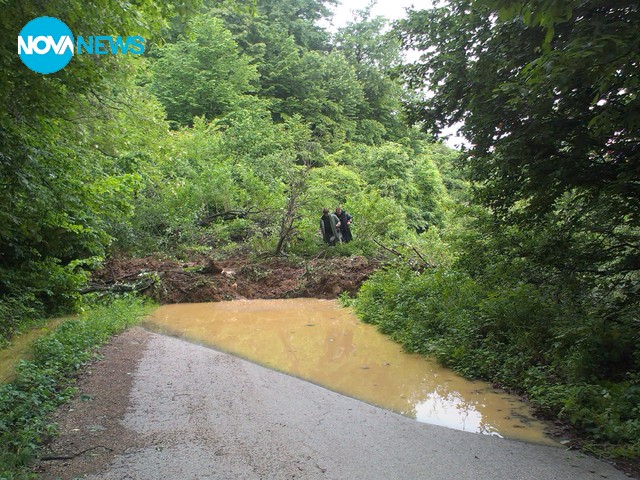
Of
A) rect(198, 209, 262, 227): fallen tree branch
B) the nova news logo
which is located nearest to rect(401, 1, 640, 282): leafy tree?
the nova news logo

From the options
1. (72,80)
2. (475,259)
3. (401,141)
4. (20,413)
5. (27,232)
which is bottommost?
(20,413)

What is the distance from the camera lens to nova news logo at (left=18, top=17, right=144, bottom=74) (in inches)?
211

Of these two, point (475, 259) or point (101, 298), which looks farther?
point (101, 298)

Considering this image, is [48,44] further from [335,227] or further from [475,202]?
[335,227]

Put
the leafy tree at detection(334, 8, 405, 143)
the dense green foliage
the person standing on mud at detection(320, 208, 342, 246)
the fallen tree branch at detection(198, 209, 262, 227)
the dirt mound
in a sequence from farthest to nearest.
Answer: the leafy tree at detection(334, 8, 405, 143), the fallen tree branch at detection(198, 209, 262, 227), the person standing on mud at detection(320, 208, 342, 246), the dirt mound, the dense green foliage

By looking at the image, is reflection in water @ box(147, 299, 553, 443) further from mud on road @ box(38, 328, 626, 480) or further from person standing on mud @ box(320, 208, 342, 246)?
person standing on mud @ box(320, 208, 342, 246)

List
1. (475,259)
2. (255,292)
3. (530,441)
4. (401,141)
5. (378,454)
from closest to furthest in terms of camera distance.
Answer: (378,454), (530,441), (475,259), (255,292), (401,141)

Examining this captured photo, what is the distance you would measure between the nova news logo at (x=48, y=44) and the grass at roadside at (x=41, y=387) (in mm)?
3413

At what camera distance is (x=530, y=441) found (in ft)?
15.6

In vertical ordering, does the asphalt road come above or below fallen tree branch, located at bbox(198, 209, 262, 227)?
below

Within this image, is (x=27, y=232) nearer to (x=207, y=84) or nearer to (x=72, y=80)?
(x=72, y=80)

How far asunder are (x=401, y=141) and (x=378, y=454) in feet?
114

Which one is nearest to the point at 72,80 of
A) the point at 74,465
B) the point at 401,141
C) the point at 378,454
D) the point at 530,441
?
the point at 74,465

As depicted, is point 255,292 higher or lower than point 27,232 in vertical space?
lower
